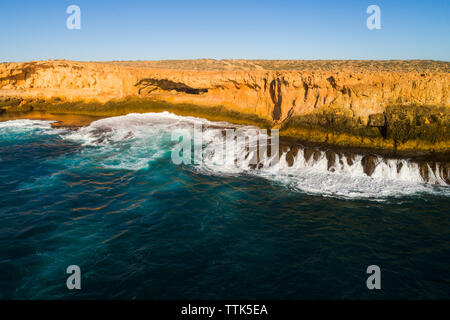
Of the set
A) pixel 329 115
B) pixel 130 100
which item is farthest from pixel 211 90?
pixel 329 115

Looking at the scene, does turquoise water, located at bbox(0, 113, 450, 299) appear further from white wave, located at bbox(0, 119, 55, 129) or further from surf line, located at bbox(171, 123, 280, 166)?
white wave, located at bbox(0, 119, 55, 129)

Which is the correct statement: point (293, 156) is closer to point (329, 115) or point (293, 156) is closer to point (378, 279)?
point (329, 115)

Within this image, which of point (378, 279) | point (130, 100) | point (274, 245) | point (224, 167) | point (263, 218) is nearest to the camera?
point (378, 279)
